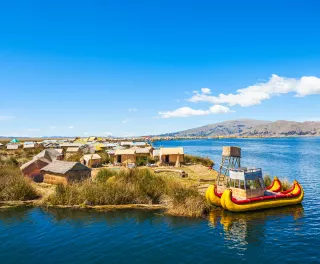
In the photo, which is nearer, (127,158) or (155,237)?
(155,237)

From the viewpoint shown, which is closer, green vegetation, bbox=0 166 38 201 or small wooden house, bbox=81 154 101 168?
green vegetation, bbox=0 166 38 201

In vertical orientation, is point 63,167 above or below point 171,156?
above

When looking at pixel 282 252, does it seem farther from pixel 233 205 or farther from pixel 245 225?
pixel 233 205

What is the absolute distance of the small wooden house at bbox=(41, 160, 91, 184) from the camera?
3047cm

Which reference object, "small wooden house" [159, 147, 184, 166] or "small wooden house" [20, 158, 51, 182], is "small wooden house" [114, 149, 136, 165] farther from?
"small wooden house" [20, 158, 51, 182]

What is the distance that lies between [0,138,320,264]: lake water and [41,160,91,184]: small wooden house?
24.6ft

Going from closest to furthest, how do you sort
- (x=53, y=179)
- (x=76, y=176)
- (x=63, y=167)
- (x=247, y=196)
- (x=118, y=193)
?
(x=247, y=196)
(x=118, y=193)
(x=76, y=176)
(x=63, y=167)
(x=53, y=179)

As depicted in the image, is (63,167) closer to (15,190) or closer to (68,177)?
(68,177)

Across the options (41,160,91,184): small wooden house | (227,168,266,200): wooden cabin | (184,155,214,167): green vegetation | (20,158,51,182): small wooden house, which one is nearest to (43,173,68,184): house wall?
(41,160,91,184): small wooden house

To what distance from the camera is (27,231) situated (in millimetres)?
18266

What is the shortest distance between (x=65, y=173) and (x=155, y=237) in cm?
1656

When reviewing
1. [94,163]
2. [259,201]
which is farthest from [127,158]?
[259,201]

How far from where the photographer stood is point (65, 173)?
30.2m

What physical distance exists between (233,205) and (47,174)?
22.1 metres
